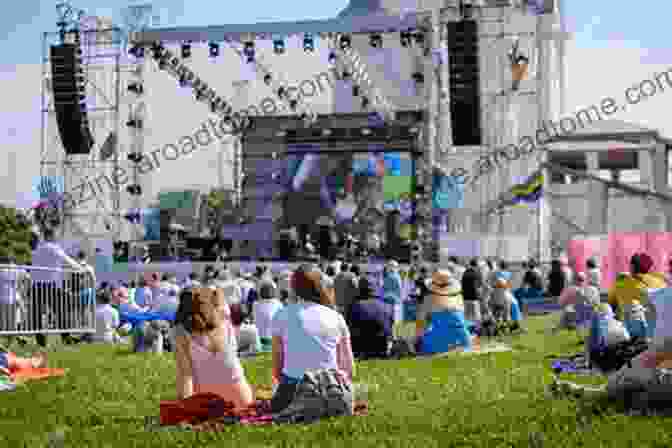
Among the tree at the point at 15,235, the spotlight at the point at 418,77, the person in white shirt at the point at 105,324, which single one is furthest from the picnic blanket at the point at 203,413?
the tree at the point at 15,235

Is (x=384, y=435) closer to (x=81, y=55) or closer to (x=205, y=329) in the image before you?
(x=205, y=329)

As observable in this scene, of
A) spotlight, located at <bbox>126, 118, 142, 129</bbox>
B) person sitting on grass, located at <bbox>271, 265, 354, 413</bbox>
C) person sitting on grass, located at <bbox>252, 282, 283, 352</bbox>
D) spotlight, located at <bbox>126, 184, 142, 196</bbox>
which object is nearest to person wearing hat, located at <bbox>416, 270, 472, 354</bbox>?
person sitting on grass, located at <bbox>252, 282, 283, 352</bbox>

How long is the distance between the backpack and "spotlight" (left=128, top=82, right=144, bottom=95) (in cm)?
2131

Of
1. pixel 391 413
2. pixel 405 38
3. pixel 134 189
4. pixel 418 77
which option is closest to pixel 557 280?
pixel 418 77

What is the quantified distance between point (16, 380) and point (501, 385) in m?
4.47

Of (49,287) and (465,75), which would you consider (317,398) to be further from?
(465,75)

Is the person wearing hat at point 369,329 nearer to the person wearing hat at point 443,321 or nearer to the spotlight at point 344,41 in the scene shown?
the person wearing hat at point 443,321

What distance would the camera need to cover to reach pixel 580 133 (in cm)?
5931

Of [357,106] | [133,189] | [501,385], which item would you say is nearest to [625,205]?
[357,106]

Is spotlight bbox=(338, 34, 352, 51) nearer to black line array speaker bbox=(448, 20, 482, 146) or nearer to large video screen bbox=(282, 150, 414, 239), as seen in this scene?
black line array speaker bbox=(448, 20, 482, 146)

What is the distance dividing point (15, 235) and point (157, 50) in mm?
27712

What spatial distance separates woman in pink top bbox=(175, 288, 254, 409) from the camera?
253 inches

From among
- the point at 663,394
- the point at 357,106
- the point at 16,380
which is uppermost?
the point at 357,106

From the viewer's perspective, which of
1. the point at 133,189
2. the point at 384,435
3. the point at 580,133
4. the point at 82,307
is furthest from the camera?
the point at 580,133
